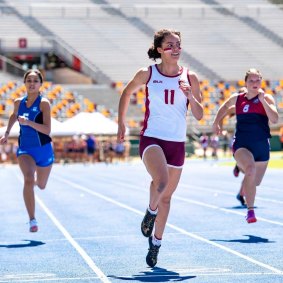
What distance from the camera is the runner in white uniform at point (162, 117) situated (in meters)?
7.89

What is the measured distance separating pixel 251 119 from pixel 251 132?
0.16 metres

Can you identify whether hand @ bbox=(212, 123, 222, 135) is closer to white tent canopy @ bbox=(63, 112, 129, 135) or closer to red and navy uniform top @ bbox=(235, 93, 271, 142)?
red and navy uniform top @ bbox=(235, 93, 271, 142)

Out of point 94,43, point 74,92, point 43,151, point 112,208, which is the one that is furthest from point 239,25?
point 43,151

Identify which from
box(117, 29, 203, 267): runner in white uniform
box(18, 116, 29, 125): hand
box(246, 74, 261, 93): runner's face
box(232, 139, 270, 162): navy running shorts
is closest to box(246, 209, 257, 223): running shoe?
box(232, 139, 270, 162): navy running shorts

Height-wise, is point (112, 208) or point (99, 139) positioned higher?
point (112, 208)

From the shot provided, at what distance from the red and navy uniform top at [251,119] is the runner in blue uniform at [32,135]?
91.2 inches

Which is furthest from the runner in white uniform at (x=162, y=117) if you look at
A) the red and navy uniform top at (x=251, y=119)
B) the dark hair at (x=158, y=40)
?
Result: the red and navy uniform top at (x=251, y=119)

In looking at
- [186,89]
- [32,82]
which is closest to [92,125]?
[32,82]

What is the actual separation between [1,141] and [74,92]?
44.6 m

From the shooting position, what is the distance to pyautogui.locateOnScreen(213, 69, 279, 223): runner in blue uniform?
36.2 ft

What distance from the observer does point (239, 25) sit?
6462cm

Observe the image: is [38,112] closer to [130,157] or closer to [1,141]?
[1,141]

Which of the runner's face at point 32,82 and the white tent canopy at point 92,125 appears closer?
the runner's face at point 32,82

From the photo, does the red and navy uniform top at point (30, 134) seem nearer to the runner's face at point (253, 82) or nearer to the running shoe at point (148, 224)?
the runner's face at point (253, 82)
